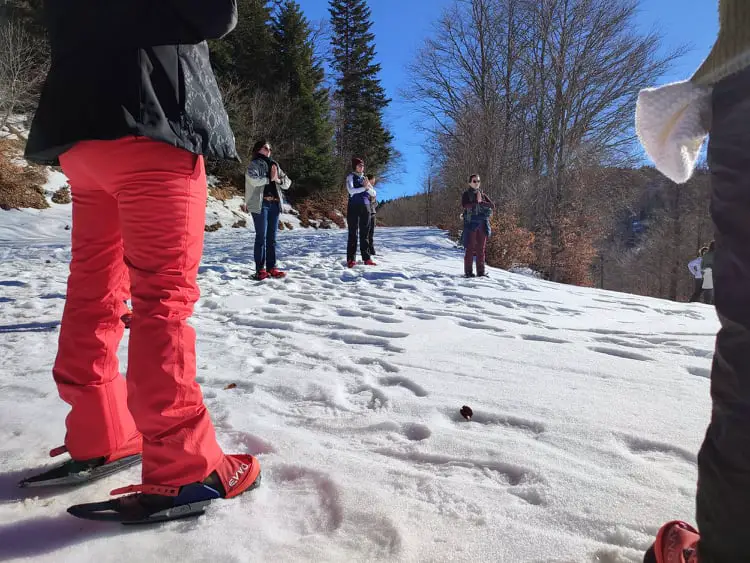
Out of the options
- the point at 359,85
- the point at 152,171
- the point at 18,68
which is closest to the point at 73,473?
the point at 152,171

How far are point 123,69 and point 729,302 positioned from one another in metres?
1.39

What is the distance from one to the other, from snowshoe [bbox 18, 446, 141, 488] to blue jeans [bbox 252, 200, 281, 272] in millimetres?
4488

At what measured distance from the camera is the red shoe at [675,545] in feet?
2.64

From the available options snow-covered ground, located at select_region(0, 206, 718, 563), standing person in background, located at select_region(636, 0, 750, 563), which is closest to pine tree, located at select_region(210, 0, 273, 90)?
snow-covered ground, located at select_region(0, 206, 718, 563)

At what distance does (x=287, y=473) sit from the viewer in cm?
136

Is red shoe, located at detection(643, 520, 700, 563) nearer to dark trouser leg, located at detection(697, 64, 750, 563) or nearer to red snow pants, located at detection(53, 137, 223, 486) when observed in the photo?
dark trouser leg, located at detection(697, 64, 750, 563)

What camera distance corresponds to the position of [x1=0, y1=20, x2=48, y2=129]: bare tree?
13.5m

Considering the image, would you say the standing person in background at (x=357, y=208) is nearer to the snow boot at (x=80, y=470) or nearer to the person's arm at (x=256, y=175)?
the person's arm at (x=256, y=175)

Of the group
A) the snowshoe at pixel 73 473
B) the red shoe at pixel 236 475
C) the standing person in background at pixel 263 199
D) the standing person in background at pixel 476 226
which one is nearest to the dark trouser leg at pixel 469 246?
the standing person in background at pixel 476 226

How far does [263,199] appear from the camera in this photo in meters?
5.65

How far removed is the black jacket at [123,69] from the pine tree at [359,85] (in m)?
30.8

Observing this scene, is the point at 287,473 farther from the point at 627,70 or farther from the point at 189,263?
the point at 627,70

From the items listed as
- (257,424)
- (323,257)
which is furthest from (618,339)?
(323,257)

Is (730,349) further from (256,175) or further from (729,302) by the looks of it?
(256,175)
